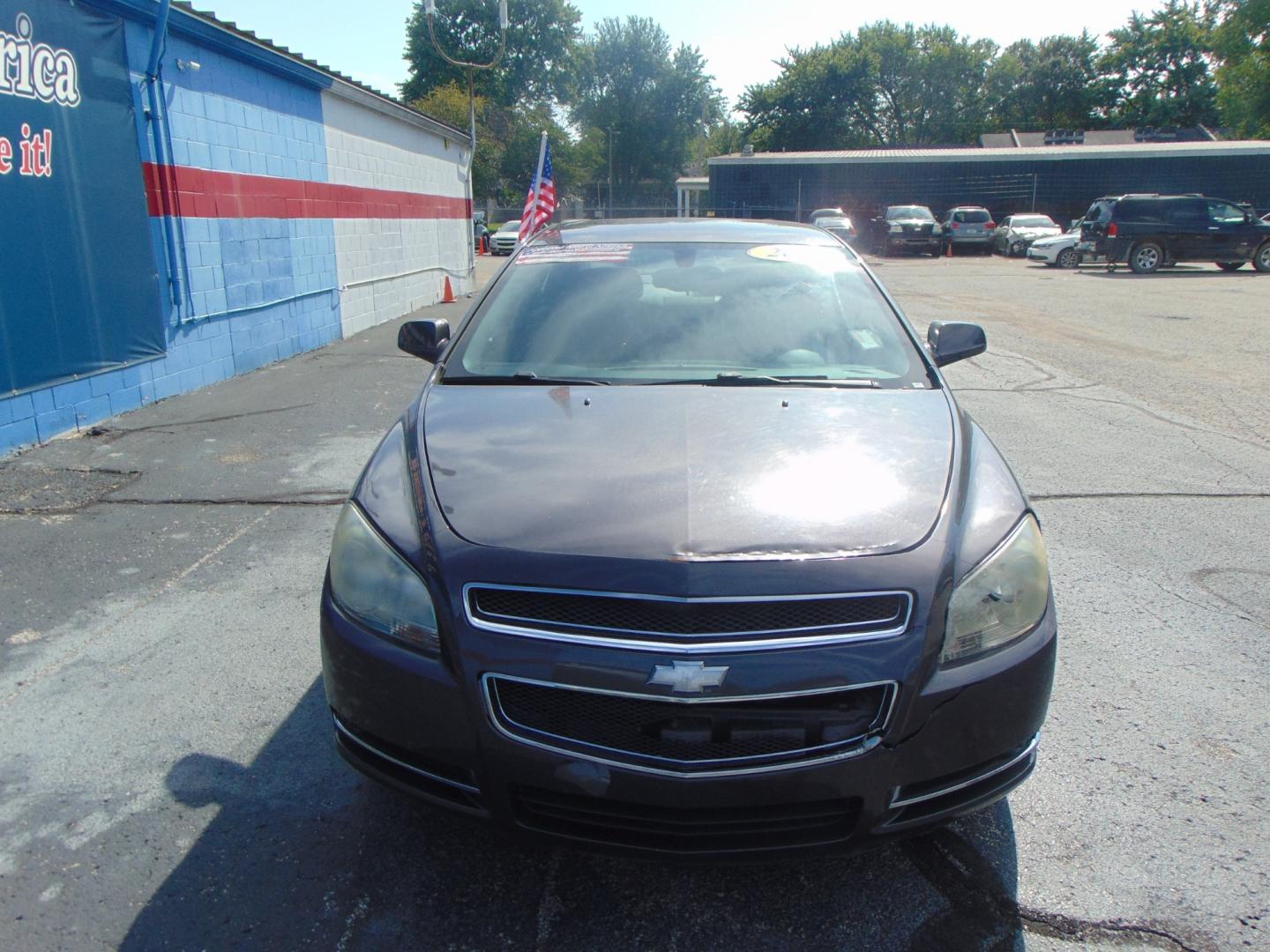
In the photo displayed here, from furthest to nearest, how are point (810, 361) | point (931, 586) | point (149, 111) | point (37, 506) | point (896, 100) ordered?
point (896, 100), point (149, 111), point (37, 506), point (810, 361), point (931, 586)

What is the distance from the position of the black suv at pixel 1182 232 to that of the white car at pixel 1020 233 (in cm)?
738

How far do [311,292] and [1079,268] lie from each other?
22.4 m

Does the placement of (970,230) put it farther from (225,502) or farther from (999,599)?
(999,599)

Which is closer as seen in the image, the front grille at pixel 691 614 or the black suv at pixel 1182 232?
the front grille at pixel 691 614

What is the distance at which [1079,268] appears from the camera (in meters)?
26.1

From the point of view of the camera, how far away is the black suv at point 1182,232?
22.8 meters

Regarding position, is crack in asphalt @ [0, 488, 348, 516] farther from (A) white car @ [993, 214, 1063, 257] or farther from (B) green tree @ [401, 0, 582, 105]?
(B) green tree @ [401, 0, 582, 105]

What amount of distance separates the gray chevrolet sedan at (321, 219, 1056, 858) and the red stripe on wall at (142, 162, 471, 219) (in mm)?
7137

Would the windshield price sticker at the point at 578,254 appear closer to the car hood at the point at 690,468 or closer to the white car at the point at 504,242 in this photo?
the car hood at the point at 690,468

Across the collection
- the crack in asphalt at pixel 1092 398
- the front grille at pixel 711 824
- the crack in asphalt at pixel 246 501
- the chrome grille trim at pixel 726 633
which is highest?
the chrome grille trim at pixel 726 633

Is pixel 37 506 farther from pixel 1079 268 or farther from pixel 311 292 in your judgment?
pixel 1079 268

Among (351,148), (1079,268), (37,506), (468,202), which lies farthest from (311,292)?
(1079,268)

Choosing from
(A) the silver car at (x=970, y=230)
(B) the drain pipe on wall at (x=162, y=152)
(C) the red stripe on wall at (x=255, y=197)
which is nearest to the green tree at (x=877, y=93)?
(A) the silver car at (x=970, y=230)

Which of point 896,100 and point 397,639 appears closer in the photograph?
point 397,639
